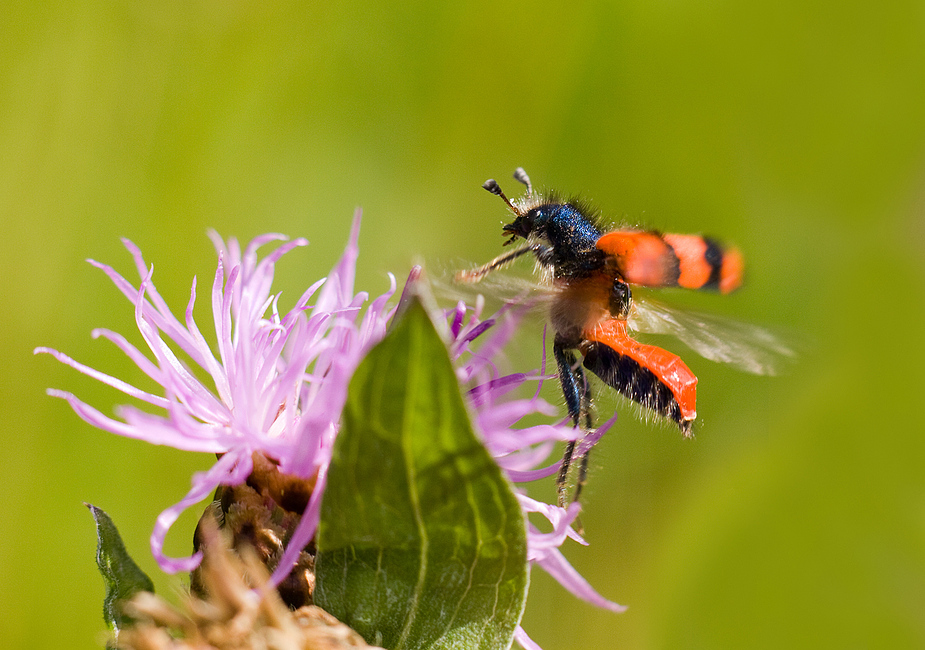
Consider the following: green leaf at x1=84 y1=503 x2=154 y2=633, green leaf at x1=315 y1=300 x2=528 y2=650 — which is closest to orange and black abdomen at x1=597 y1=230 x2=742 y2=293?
green leaf at x1=315 y1=300 x2=528 y2=650

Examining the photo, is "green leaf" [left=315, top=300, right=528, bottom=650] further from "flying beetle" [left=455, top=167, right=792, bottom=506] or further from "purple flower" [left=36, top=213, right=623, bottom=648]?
"flying beetle" [left=455, top=167, right=792, bottom=506]

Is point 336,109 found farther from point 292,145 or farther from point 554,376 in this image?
point 554,376

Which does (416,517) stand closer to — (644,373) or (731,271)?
(644,373)

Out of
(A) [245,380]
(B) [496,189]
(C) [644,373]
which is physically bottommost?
(C) [644,373]

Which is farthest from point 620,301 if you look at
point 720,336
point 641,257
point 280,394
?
point 280,394

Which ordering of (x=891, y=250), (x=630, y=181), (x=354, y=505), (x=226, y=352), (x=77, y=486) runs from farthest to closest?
(x=891, y=250), (x=630, y=181), (x=77, y=486), (x=226, y=352), (x=354, y=505)

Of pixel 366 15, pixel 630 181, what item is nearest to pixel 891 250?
pixel 630 181

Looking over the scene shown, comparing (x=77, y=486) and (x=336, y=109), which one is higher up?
(x=336, y=109)
